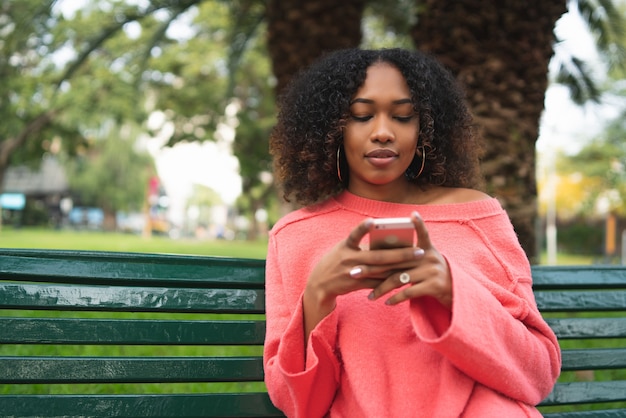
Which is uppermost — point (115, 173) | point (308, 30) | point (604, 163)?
point (308, 30)

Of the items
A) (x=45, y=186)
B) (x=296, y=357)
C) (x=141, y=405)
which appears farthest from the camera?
(x=45, y=186)

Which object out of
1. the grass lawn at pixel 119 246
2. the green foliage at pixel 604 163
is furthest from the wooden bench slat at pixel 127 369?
the green foliage at pixel 604 163

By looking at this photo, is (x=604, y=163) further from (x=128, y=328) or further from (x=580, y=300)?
(x=128, y=328)

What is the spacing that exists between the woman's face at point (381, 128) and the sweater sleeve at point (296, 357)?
1.17ft

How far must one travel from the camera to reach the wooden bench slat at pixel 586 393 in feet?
7.38

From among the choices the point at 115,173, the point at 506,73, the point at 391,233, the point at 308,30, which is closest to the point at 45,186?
the point at 115,173

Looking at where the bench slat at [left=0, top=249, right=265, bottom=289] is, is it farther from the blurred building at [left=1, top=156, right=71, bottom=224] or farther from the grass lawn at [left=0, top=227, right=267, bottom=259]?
the blurred building at [left=1, top=156, right=71, bottom=224]

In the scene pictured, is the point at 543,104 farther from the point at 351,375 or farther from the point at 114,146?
the point at 114,146

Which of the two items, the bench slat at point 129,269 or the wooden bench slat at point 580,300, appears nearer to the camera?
the bench slat at point 129,269

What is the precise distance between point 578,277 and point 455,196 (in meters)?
0.69

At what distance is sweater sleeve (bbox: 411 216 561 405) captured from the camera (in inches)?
61.2

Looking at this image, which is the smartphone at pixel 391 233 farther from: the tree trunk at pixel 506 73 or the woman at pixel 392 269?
the tree trunk at pixel 506 73

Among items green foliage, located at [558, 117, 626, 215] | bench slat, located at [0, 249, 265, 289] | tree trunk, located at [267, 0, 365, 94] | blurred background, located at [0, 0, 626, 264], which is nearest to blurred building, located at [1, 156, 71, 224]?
blurred background, located at [0, 0, 626, 264]

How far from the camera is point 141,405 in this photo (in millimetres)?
1937
